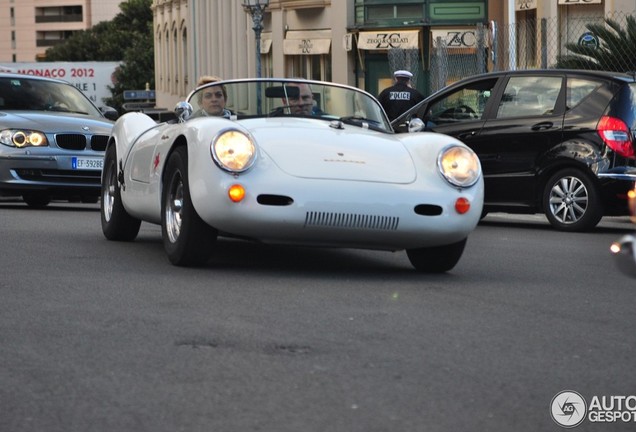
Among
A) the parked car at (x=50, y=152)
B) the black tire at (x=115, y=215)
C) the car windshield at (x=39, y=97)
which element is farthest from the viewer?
the car windshield at (x=39, y=97)

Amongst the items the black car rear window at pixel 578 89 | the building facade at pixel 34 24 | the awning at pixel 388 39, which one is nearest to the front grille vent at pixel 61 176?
the black car rear window at pixel 578 89

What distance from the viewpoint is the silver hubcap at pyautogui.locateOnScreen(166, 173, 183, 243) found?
9.37 m

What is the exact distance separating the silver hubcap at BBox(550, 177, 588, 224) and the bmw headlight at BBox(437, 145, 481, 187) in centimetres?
500

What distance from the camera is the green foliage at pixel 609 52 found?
67.1 feet

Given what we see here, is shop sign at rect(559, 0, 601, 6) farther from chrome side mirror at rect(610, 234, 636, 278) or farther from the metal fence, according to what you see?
chrome side mirror at rect(610, 234, 636, 278)

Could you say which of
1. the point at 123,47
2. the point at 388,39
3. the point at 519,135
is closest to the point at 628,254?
the point at 519,135

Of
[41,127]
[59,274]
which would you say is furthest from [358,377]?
[41,127]

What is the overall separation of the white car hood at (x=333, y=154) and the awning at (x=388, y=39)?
30410 millimetres

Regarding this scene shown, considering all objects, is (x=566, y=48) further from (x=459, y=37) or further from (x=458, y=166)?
(x=459, y=37)

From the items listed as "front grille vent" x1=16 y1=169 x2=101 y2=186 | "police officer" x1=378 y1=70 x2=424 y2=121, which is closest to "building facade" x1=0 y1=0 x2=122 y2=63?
"police officer" x1=378 y1=70 x2=424 y2=121

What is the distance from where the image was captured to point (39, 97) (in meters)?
17.5

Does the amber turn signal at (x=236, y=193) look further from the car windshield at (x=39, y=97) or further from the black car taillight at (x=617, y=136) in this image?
the car windshield at (x=39, y=97)

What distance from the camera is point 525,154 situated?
14.5 metres

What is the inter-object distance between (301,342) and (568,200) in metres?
8.06
